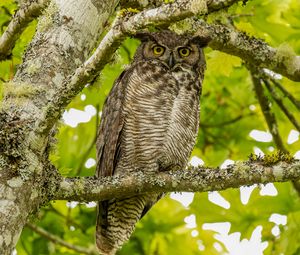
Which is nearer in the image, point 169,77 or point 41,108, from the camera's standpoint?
point 41,108

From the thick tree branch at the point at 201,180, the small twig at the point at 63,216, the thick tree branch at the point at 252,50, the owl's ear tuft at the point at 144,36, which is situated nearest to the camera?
the thick tree branch at the point at 201,180

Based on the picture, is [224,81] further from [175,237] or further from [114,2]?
[114,2]

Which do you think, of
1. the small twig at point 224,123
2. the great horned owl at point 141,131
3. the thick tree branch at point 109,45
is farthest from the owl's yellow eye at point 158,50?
the thick tree branch at point 109,45

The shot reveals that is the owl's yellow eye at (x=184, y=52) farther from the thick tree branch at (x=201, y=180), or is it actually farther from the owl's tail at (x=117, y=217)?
the thick tree branch at (x=201, y=180)

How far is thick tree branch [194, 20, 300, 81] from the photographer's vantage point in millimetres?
4055

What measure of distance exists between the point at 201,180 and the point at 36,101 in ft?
2.67

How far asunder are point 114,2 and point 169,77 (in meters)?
1.53

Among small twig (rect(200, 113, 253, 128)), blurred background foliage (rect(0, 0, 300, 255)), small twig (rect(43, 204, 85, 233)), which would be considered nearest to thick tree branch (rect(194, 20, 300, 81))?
blurred background foliage (rect(0, 0, 300, 255))

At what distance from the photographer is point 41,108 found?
2.92 m

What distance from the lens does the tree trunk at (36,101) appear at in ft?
8.91

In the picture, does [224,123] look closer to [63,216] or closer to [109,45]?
[63,216]

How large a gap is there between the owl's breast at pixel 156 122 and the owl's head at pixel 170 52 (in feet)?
0.87

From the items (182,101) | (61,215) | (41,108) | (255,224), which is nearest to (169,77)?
(182,101)

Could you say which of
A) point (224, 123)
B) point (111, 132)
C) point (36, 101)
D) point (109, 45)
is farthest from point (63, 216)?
point (109, 45)
